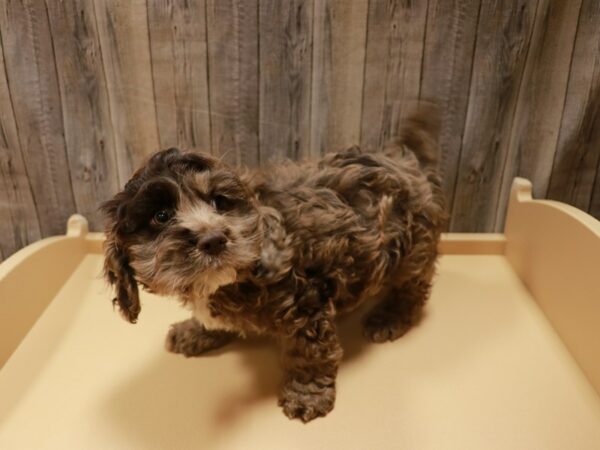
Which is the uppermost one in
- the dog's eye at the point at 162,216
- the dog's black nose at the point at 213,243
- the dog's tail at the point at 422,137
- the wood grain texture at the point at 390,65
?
the wood grain texture at the point at 390,65

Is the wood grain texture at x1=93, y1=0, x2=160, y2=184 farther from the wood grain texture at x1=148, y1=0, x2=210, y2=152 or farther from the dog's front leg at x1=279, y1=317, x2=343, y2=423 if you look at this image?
the dog's front leg at x1=279, y1=317, x2=343, y2=423

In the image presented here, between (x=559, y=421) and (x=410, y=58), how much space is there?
1.19 m

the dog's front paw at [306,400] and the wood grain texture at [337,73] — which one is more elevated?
the wood grain texture at [337,73]

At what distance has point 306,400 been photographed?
55.5 inches

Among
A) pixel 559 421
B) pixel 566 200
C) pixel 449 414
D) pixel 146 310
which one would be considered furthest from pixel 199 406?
pixel 566 200

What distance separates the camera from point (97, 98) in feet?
5.96

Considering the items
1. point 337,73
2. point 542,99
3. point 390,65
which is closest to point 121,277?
point 337,73

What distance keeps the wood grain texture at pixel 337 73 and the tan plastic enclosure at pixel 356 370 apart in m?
0.64

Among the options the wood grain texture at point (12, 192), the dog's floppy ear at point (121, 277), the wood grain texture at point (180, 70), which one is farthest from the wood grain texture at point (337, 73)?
the wood grain texture at point (12, 192)

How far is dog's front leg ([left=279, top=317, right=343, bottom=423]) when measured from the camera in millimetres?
1394

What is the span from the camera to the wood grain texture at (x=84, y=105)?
1692mm

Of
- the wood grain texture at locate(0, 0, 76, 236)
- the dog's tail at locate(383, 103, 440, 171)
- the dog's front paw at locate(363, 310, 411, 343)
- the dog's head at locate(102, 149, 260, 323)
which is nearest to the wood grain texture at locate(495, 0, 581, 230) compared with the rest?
the dog's tail at locate(383, 103, 440, 171)

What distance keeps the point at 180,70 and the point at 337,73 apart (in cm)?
53

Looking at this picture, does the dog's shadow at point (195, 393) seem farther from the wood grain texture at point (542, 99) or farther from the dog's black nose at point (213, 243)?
the wood grain texture at point (542, 99)
